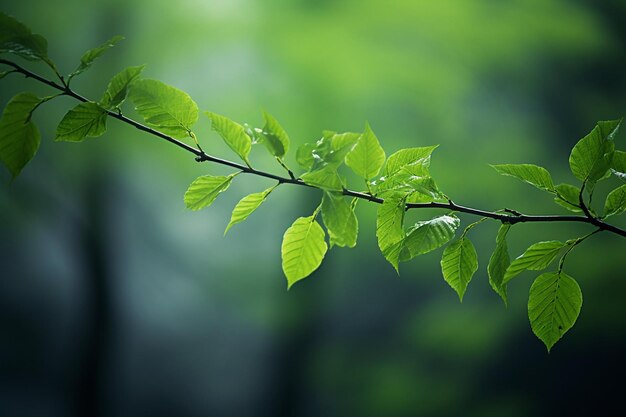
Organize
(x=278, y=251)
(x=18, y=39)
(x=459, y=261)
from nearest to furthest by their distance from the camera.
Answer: (x=18, y=39) → (x=459, y=261) → (x=278, y=251)

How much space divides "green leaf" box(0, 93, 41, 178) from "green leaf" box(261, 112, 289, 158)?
0.41ft

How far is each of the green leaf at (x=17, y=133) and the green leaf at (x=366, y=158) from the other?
0.19 m

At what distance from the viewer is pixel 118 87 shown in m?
0.37

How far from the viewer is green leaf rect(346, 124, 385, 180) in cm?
42

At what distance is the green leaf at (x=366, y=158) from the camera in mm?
417

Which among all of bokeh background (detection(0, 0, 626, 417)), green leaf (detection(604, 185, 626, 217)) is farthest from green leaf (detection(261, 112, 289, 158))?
bokeh background (detection(0, 0, 626, 417))

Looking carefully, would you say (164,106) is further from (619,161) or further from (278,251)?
(278,251)

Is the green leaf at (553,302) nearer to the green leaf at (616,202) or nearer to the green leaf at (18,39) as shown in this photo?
the green leaf at (616,202)

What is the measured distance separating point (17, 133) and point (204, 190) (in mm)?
112

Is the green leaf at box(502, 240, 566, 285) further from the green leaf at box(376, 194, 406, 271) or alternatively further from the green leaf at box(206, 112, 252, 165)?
the green leaf at box(206, 112, 252, 165)

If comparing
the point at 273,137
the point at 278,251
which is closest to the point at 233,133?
the point at 273,137

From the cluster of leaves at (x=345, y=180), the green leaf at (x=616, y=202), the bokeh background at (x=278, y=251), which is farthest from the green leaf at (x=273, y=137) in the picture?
the bokeh background at (x=278, y=251)

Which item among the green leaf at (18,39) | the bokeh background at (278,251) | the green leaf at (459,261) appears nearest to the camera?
the green leaf at (18,39)

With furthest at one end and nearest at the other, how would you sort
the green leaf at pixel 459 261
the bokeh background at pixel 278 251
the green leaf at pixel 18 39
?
the bokeh background at pixel 278 251 → the green leaf at pixel 459 261 → the green leaf at pixel 18 39
